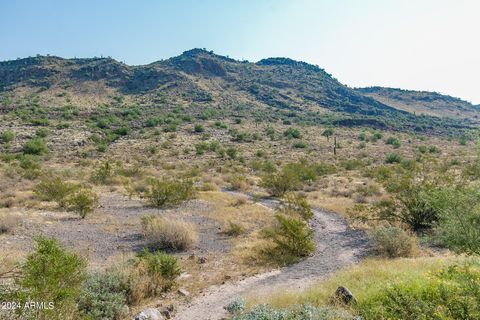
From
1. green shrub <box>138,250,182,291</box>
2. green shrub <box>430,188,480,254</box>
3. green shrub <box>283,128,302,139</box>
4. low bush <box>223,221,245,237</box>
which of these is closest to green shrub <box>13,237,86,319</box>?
green shrub <box>138,250,182,291</box>

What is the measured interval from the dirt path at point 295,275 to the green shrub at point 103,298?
1.36m

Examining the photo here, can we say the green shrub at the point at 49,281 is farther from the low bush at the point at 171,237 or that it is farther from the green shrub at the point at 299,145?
the green shrub at the point at 299,145

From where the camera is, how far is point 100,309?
312 inches

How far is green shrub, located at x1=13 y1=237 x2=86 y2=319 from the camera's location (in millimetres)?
6004

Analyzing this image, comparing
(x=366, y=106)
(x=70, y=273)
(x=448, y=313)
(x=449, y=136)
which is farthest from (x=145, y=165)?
(x=366, y=106)

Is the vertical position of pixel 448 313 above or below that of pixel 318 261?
above

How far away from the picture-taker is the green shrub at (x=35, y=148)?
43.1 metres

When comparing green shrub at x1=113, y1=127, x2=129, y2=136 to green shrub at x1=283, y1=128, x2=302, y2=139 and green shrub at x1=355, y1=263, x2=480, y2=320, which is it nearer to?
green shrub at x1=283, y1=128, x2=302, y2=139

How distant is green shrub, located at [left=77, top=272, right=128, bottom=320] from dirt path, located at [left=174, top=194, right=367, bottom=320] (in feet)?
4.48

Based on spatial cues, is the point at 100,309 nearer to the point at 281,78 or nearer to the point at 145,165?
the point at 145,165

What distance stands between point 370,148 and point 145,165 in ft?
122

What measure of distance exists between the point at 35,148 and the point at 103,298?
136 ft

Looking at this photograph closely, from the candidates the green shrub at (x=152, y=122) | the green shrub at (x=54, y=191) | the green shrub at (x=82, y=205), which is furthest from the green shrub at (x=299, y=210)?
the green shrub at (x=152, y=122)

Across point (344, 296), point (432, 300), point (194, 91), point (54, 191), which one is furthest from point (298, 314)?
point (194, 91)
